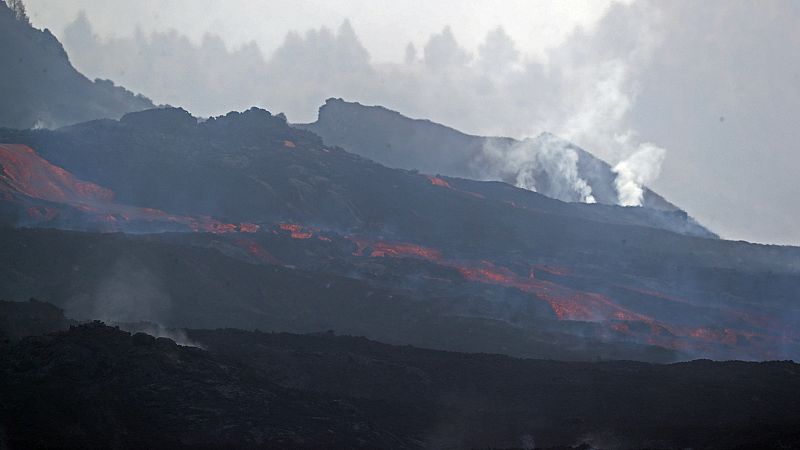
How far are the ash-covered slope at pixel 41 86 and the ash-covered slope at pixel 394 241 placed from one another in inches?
1259

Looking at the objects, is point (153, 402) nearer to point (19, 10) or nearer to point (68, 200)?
point (68, 200)

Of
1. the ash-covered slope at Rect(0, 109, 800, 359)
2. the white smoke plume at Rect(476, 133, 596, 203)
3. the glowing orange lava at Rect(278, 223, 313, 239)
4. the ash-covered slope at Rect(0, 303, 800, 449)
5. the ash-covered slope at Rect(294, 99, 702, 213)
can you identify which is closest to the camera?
the ash-covered slope at Rect(0, 303, 800, 449)

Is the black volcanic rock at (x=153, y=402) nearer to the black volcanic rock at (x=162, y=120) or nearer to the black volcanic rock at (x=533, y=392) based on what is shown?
the black volcanic rock at (x=533, y=392)

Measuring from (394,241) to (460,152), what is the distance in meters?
75.1

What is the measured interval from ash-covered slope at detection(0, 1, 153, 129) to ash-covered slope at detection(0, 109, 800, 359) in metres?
32.0

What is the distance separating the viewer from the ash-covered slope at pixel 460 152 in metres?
168

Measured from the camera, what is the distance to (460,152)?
176500 millimetres

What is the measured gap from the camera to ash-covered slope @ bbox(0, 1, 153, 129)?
14600 cm

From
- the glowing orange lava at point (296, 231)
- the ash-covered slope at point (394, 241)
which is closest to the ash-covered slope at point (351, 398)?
the ash-covered slope at point (394, 241)

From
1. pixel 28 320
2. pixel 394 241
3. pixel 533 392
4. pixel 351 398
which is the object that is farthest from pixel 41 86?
pixel 533 392

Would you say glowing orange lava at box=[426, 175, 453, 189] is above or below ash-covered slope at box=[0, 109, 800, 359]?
above

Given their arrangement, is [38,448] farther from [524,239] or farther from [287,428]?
[524,239]

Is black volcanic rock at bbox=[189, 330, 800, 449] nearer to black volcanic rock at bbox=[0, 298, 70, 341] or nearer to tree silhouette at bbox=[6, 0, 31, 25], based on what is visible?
black volcanic rock at bbox=[0, 298, 70, 341]

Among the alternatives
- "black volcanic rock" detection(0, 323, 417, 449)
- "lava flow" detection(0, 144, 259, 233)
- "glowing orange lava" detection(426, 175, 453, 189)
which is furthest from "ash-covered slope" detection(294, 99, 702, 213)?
"black volcanic rock" detection(0, 323, 417, 449)
